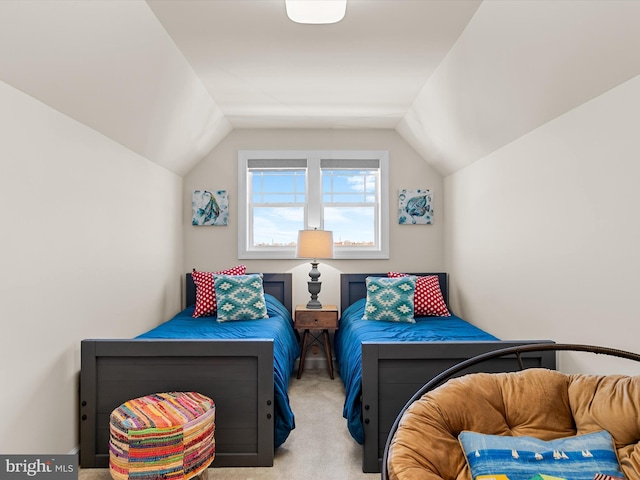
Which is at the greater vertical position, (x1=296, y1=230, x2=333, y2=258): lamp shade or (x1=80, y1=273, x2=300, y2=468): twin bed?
(x1=296, y1=230, x2=333, y2=258): lamp shade

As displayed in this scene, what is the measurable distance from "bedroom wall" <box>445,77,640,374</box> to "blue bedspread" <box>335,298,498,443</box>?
11.1 inches

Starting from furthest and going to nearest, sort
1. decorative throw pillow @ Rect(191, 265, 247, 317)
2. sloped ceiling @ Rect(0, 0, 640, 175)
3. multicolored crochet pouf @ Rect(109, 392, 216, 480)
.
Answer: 1. decorative throw pillow @ Rect(191, 265, 247, 317)
2. multicolored crochet pouf @ Rect(109, 392, 216, 480)
3. sloped ceiling @ Rect(0, 0, 640, 175)

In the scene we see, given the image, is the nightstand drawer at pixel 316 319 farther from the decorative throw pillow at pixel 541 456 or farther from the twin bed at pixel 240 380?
the decorative throw pillow at pixel 541 456

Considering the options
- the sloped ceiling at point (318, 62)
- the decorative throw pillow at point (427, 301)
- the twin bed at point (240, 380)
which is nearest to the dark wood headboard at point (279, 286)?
the decorative throw pillow at point (427, 301)

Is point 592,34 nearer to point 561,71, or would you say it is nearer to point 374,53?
point 561,71

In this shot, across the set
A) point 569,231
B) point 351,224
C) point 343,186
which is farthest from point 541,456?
point 343,186

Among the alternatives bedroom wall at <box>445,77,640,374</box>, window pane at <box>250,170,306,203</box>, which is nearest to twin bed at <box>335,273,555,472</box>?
bedroom wall at <box>445,77,640,374</box>

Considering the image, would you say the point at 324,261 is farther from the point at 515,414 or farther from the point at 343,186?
the point at 515,414

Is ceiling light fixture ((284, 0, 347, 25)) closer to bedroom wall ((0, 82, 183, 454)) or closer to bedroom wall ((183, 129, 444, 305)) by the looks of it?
bedroom wall ((0, 82, 183, 454))

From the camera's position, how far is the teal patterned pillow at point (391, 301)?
3.63 metres

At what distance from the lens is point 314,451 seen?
2.64 m

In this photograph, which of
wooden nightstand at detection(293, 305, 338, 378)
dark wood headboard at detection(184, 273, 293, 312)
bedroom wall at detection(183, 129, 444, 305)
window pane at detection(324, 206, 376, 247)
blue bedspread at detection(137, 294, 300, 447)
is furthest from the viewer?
window pane at detection(324, 206, 376, 247)

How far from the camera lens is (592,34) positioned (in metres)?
1.82

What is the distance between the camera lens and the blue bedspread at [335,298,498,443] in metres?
2.44
